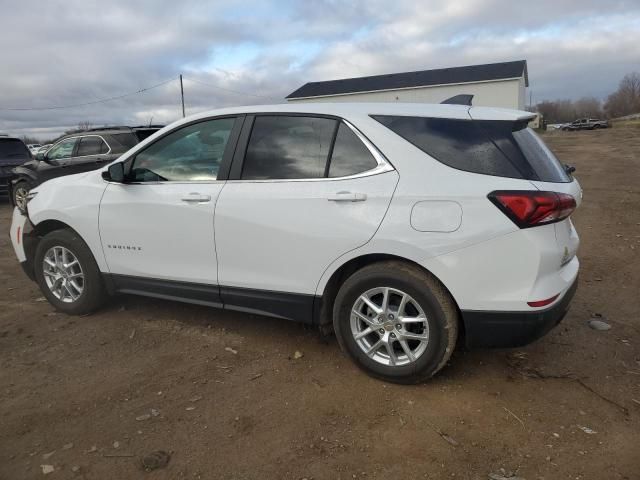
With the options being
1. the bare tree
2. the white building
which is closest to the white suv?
the white building

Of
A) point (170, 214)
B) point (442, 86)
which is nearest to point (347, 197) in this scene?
point (170, 214)

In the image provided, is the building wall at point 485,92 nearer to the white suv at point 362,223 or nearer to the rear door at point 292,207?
the white suv at point 362,223

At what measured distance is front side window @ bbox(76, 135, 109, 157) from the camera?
379 inches

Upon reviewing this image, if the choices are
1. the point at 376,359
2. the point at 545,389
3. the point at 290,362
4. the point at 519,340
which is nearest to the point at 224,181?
the point at 290,362

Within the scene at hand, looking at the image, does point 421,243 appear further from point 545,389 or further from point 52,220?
point 52,220

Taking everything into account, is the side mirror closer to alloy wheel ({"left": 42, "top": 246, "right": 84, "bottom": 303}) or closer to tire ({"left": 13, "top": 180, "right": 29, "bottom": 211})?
alloy wheel ({"left": 42, "top": 246, "right": 84, "bottom": 303})

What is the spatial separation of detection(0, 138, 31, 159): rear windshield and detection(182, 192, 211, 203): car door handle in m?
11.7

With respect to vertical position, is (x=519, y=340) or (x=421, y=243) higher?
→ (x=421, y=243)

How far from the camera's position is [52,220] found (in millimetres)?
4562

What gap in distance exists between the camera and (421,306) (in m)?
3.08

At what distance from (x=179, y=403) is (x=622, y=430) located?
2.54 m

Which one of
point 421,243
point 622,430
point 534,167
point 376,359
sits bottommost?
point 622,430

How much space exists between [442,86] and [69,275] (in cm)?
4362

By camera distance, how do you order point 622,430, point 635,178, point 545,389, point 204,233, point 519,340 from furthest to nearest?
1. point 635,178
2. point 204,233
3. point 545,389
4. point 519,340
5. point 622,430
